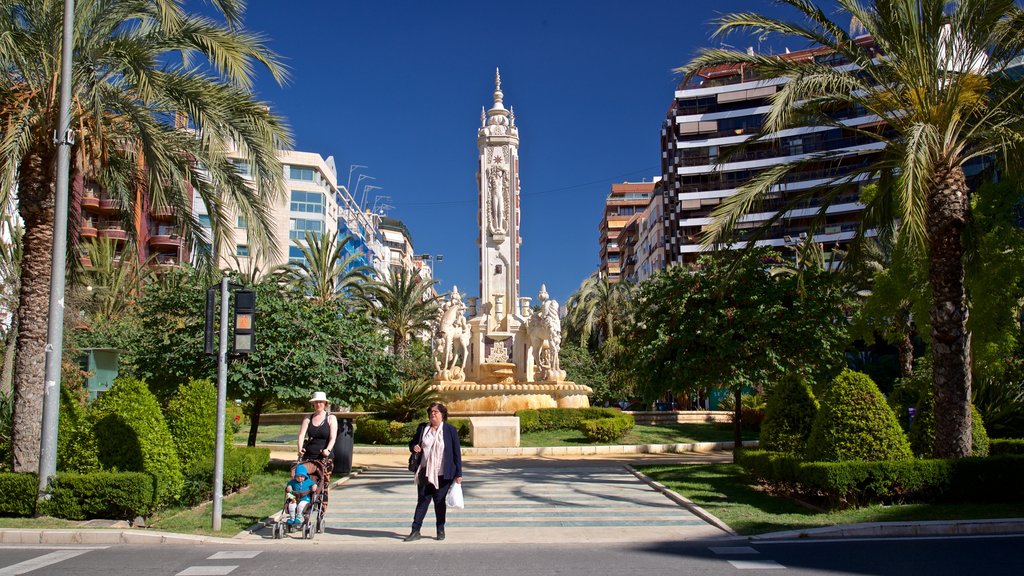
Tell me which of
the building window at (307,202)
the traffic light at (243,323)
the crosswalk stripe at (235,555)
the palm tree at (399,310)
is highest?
the building window at (307,202)

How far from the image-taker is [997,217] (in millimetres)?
22891

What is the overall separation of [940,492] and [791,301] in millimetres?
8544

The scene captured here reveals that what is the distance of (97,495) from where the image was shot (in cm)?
1101

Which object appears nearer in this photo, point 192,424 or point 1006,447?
point 192,424

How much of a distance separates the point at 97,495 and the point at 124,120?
5.80 metres

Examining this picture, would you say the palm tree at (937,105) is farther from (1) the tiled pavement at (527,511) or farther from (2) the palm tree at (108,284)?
(2) the palm tree at (108,284)

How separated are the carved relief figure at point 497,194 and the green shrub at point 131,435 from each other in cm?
2155

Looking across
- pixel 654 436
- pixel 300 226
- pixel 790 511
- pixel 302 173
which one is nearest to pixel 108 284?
pixel 300 226

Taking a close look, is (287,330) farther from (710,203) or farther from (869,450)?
(710,203)

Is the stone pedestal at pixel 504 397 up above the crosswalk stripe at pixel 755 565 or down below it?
above

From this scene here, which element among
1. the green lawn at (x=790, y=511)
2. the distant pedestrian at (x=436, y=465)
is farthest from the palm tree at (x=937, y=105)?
the distant pedestrian at (x=436, y=465)

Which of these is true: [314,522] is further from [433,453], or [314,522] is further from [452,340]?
[452,340]

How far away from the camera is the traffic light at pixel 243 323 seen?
36.5 feet

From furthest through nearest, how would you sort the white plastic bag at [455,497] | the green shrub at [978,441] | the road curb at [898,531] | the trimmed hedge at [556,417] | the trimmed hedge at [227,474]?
1. the trimmed hedge at [556,417]
2. the green shrub at [978,441]
3. the trimmed hedge at [227,474]
4. the road curb at [898,531]
5. the white plastic bag at [455,497]
